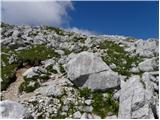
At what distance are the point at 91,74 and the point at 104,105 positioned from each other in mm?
2878

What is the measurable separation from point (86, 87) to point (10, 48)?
1910 centimetres

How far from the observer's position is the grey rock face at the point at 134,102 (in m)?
19.6

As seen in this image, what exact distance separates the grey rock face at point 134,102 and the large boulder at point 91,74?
2243 millimetres

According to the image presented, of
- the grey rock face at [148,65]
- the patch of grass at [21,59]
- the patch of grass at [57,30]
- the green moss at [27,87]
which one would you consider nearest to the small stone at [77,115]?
the green moss at [27,87]

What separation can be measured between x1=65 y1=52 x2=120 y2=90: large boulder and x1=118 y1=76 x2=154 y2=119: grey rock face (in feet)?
7.36

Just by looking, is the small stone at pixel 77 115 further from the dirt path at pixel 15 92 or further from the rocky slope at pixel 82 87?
the dirt path at pixel 15 92

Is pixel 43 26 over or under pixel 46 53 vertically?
over

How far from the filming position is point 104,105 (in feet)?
73.8

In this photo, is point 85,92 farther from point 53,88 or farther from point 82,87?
point 53,88

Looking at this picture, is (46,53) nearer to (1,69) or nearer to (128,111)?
(1,69)

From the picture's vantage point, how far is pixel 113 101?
2259cm

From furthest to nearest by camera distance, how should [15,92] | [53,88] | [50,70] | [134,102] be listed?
[50,70], [15,92], [53,88], [134,102]

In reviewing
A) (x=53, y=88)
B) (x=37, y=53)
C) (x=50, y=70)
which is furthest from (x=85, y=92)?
(x=37, y=53)

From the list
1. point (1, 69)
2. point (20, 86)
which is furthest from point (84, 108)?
point (1, 69)
